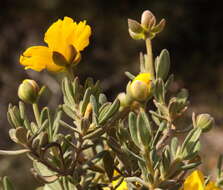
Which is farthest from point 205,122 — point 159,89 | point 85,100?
point 85,100

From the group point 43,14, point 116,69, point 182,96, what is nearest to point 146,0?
point 116,69

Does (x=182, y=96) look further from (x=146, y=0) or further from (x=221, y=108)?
(x=146, y=0)

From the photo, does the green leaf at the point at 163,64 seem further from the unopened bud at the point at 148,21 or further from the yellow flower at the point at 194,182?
the yellow flower at the point at 194,182

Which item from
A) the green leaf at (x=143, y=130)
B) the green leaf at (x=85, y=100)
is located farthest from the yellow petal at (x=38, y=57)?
the green leaf at (x=143, y=130)

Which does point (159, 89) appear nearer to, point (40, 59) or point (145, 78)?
point (145, 78)

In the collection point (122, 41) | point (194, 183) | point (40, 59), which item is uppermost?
point (122, 41)

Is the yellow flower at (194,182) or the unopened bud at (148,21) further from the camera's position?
the unopened bud at (148,21)
